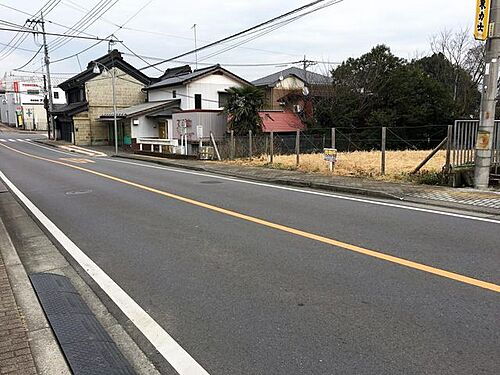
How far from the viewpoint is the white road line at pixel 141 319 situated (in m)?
3.24

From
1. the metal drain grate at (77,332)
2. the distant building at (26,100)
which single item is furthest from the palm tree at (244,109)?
the distant building at (26,100)

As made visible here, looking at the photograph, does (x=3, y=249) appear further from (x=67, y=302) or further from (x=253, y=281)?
(x=253, y=281)

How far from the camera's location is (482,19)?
996 centimetres

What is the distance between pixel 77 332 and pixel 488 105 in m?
10.3

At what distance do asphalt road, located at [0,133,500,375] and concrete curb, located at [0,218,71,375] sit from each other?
88 cm

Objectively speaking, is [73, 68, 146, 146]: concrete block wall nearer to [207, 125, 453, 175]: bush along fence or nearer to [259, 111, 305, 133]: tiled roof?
[259, 111, 305, 133]: tiled roof

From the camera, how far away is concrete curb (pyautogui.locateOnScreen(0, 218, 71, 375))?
10.6ft

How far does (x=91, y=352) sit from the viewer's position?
3398mm

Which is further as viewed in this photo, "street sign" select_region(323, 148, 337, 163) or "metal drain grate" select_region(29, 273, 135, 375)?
"street sign" select_region(323, 148, 337, 163)

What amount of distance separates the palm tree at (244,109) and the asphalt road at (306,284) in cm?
1848

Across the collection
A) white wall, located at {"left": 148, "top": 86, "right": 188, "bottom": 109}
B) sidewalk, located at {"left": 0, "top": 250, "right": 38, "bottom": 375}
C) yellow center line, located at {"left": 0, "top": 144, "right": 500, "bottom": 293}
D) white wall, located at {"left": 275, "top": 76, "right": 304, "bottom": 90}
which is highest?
white wall, located at {"left": 275, "top": 76, "right": 304, "bottom": 90}

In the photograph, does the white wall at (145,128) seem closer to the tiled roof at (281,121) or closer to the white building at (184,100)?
the white building at (184,100)

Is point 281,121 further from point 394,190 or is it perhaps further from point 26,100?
point 26,100

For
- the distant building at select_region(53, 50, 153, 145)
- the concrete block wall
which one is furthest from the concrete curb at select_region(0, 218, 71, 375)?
the concrete block wall
